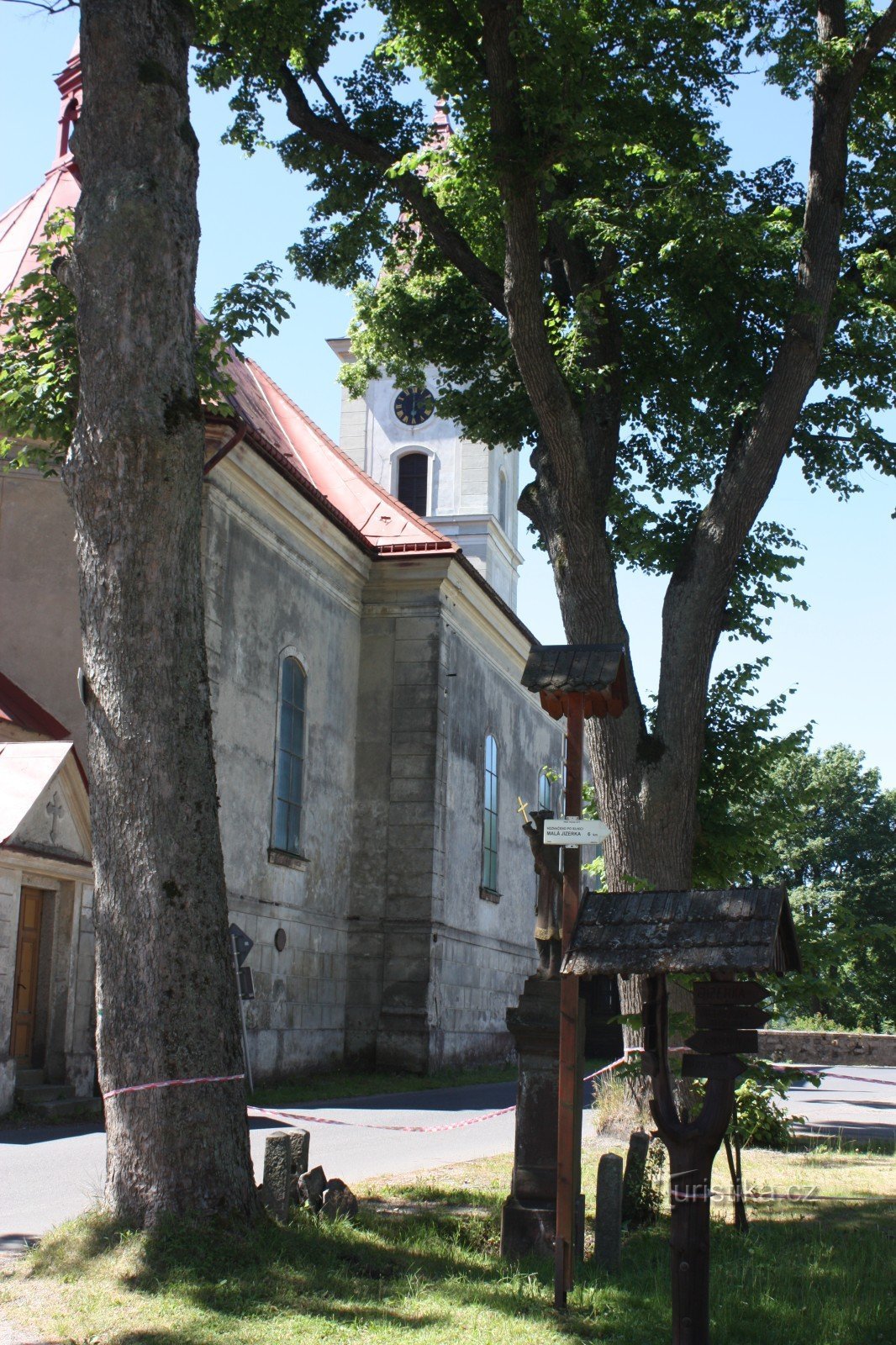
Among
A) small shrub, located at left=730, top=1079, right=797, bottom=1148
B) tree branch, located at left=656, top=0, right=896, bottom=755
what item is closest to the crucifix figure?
small shrub, located at left=730, top=1079, right=797, bottom=1148

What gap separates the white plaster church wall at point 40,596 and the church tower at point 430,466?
658 inches

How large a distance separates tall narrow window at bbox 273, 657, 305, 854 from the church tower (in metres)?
13.8

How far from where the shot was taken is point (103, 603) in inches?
293

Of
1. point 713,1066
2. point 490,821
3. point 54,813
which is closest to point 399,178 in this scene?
point 54,813

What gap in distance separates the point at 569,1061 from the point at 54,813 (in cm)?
964

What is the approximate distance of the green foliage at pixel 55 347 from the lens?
31.5ft

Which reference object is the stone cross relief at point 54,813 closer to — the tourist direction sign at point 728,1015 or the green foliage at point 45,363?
the green foliage at point 45,363

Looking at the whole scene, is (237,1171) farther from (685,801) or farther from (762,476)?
(762,476)

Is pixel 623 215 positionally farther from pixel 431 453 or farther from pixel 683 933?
pixel 431 453

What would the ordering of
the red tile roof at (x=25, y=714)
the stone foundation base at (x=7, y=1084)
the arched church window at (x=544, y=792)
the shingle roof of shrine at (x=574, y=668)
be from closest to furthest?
the shingle roof of shrine at (x=574, y=668) → the stone foundation base at (x=7, y=1084) → the red tile roof at (x=25, y=714) → the arched church window at (x=544, y=792)

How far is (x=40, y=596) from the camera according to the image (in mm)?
17984

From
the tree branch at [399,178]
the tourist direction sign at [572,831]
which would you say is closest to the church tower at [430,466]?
the tree branch at [399,178]

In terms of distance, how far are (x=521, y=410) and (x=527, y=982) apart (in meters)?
8.01

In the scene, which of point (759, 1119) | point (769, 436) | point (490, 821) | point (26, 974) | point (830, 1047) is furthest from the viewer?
point (830, 1047)
